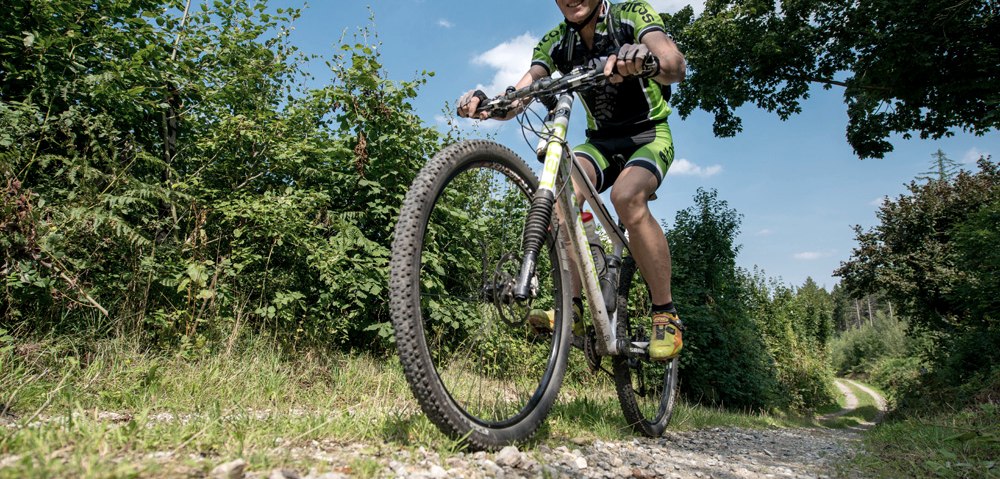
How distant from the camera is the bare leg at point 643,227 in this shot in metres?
2.98

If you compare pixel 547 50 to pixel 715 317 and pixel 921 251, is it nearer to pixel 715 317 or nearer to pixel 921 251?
pixel 715 317

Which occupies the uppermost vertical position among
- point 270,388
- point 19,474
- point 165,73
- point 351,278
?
point 165,73

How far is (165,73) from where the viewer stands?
17.0 ft

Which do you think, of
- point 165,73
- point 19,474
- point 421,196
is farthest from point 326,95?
point 19,474

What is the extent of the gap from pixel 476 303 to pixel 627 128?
1553 millimetres

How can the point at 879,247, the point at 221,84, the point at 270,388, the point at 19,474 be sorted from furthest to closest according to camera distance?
the point at 879,247 → the point at 221,84 → the point at 270,388 → the point at 19,474

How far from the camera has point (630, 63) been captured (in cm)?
234

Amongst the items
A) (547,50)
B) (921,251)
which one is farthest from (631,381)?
(921,251)

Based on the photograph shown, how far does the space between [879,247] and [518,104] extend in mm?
27987

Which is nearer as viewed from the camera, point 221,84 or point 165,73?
point 165,73

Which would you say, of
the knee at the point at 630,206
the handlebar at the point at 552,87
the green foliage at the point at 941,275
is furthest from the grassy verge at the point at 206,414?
the green foliage at the point at 941,275

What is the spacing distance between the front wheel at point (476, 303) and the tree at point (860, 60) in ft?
30.0

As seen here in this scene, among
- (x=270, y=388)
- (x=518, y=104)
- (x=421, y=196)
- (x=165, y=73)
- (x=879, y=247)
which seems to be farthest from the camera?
(x=879, y=247)

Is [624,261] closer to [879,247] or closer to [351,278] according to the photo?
[351,278]
